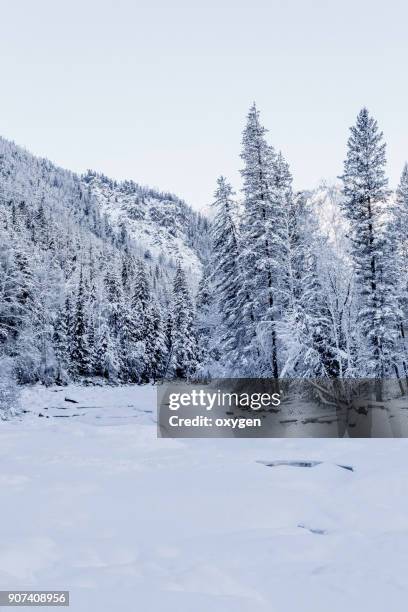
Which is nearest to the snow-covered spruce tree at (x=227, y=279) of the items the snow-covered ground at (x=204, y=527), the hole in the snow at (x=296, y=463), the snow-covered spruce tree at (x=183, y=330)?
the snow-covered ground at (x=204, y=527)

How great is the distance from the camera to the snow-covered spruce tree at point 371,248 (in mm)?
24234

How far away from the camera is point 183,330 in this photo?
5522 cm

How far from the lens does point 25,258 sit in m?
39.8

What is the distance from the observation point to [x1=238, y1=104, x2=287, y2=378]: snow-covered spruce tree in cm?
2555

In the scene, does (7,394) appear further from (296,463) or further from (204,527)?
(204,527)

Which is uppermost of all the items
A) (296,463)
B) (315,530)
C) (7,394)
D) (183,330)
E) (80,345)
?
(183,330)

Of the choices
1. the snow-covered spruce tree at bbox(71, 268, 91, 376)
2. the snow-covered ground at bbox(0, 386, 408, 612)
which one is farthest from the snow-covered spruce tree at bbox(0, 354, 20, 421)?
the snow-covered spruce tree at bbox(71, 268, 91, 376)

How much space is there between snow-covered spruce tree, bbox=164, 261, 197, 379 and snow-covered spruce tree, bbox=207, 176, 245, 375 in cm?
2363

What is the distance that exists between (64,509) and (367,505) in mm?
5719

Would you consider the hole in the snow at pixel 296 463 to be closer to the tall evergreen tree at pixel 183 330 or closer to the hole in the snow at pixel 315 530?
the hole in the snow at pixel 315 530

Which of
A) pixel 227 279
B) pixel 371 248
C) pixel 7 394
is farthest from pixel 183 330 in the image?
pixel 371 248

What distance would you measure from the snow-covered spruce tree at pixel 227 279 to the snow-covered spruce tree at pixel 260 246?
1.05 meters

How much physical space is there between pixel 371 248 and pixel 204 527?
1958 centimetres

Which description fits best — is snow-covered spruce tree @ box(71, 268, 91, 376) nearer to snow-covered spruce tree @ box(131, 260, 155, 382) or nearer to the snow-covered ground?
snow-covered spruce tree @ box(131, 260, 155, 382)
